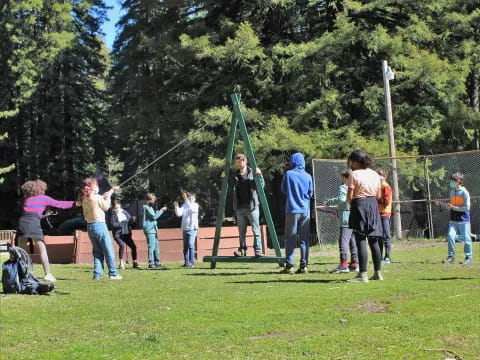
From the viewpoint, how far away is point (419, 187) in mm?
21062

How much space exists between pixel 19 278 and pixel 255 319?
4061mm

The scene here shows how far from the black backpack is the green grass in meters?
0.28

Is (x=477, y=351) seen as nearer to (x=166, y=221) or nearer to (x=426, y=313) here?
(x=426, y=313)

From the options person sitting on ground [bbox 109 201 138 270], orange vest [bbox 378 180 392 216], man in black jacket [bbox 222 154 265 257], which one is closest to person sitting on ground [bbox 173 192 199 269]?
person sitting on ground [bbox 109 201 138 270]

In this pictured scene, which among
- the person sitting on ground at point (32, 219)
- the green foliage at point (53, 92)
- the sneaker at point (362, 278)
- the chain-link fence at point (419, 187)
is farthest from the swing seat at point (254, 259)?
the green foliage at point (53, 92)

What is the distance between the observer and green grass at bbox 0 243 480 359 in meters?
5.05

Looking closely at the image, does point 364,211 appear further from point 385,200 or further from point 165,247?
point 165,247

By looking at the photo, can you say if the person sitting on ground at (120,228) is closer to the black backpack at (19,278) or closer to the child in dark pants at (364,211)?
the black backpack at (19,278)

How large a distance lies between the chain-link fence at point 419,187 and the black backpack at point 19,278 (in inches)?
Result: 396

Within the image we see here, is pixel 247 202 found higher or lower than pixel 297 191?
lower

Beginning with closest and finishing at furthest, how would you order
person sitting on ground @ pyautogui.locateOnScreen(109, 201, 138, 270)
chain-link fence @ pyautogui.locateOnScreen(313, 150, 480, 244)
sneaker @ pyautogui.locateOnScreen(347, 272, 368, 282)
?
sneaker @ pyautogui.locateOnScreen(347, 272, 368, 282)
person sitting on ground @ pyautogui.locateOnScreen(109, 201, 138, 270)
chain-link fence @ pyautogui.locateOnScreen(313, 150, 480, 244)

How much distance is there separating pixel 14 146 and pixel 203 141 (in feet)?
55.5

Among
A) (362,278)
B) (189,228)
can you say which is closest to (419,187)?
(189,228)

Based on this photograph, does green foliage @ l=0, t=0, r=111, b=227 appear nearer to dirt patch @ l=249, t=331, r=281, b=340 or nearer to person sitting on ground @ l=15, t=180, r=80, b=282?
person sitting on ground @ l=15, t=180, r=80, b=282
